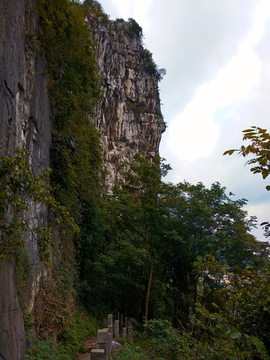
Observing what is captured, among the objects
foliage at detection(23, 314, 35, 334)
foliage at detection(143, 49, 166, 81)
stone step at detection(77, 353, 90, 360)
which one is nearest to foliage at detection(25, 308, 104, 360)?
stone step at detection(77, 353, 90, 360)

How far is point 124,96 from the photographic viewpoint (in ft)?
116

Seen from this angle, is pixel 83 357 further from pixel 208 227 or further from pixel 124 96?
pixel 124 96

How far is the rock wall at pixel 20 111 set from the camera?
16.7ft

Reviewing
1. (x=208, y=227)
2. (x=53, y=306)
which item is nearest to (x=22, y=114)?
(x=53, y=306)

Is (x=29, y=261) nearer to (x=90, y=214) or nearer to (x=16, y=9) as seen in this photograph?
(x=16, y=9)

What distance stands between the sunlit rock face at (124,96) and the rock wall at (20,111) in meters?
19.5

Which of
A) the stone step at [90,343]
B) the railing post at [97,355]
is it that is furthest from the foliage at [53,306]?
the railing post at [97,355]

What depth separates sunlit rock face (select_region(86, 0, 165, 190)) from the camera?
31344 mm

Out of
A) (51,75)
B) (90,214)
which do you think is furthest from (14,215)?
(90,214)

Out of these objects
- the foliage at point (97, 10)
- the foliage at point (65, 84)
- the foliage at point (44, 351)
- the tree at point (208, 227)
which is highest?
the foliage at point (97, 10)

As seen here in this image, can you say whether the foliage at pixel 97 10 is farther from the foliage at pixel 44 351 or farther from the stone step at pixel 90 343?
the foliage at pixel 44 351

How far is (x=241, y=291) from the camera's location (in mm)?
2719

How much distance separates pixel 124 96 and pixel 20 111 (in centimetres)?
3004

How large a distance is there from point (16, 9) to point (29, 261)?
6.21 m
